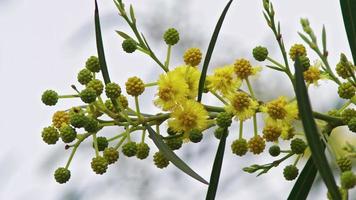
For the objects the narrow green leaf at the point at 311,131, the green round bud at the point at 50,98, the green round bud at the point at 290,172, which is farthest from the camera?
the green round bud at the point at 50,98

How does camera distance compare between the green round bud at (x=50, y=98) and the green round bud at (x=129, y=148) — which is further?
the green round bud at (x=50, y=98)

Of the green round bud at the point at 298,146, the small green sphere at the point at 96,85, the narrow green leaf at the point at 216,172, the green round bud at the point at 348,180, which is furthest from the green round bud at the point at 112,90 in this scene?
the green round bud at the point at 348,180

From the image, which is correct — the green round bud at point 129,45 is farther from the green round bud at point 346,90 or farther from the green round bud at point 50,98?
the green round bud at point 346,90

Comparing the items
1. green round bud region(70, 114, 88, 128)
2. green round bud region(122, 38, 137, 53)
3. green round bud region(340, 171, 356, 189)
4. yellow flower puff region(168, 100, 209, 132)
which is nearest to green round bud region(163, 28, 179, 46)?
green round bud region(122, 38, 137, 53)

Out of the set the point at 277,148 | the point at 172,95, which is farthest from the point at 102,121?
the point at 277,148

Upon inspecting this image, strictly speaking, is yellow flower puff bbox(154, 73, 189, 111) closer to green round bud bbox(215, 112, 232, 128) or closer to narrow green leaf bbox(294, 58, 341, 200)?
green round bud bbox(215, 112, 232, 128)

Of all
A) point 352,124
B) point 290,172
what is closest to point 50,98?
point 290,172

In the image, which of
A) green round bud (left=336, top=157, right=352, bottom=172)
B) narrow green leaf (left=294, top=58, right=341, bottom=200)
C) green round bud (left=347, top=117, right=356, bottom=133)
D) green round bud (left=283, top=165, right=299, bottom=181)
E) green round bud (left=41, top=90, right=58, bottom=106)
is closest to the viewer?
narrow green leaf (left=294, top=58, right=341, bottom=200)
